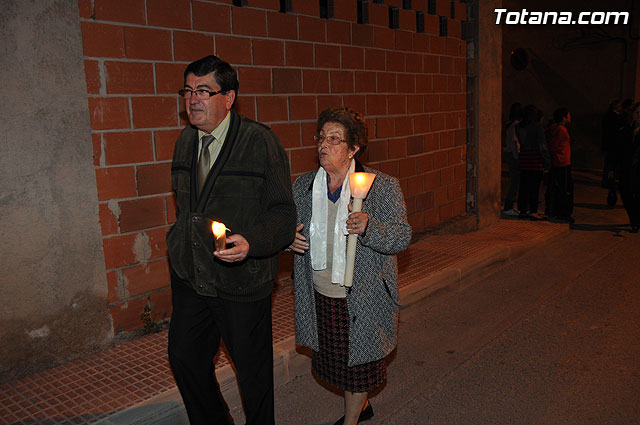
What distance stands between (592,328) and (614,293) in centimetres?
129

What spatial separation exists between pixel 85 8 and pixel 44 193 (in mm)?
1387

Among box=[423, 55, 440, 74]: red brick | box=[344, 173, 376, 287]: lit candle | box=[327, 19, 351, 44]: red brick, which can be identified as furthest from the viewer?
box=[423, 55, 440, 74]: red brick

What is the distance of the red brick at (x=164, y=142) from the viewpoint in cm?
509

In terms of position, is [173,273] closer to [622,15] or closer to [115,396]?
[115,396]

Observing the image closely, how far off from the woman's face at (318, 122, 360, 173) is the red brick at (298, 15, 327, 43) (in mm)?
3268

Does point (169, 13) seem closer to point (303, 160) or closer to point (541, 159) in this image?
point (303, 160)

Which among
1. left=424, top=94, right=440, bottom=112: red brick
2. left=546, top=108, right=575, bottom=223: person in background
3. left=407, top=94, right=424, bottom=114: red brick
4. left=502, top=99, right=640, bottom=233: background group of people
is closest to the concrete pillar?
left=407, top=94, right=424, bottom=114: red brick

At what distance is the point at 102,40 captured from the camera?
459 cm

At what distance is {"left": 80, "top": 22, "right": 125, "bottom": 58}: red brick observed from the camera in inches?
176

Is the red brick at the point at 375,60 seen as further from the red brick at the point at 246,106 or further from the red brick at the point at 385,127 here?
the red brick at the point at 246,106

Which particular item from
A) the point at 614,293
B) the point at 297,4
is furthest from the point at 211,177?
the point at 614,293

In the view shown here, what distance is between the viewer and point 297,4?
634 cm

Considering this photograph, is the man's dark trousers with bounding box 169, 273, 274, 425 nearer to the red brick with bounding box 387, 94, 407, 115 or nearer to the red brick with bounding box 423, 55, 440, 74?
the red brick with bounding box 387, 94, 407, 115

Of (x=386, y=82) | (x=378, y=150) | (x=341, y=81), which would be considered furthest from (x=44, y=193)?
Result: (x=386, y=82)
